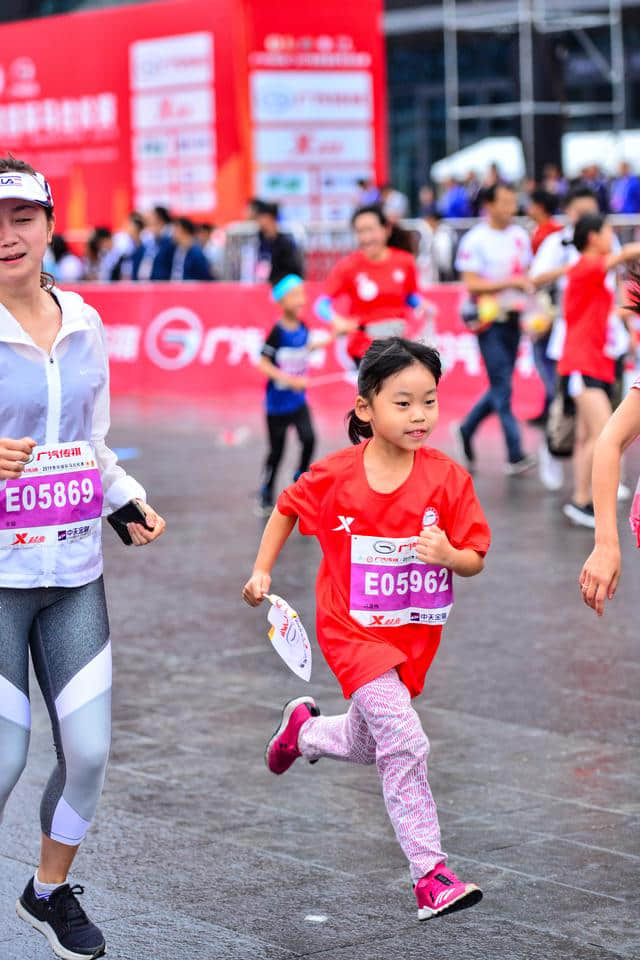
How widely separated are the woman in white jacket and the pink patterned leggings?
707 millimetres

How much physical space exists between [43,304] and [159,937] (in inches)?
62.2

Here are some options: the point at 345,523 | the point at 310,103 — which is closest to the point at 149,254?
the point at 310,103

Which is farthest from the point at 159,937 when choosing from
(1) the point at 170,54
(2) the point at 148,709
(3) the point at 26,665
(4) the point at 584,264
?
(1) the point at 170,54

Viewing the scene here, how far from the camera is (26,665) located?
4.35 meters

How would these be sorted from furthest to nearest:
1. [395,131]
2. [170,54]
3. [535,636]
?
[395,131] → [170,54] → [535,636]

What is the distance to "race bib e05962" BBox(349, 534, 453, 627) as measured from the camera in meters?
4.70

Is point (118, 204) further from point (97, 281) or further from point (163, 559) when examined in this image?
point (163, 559)

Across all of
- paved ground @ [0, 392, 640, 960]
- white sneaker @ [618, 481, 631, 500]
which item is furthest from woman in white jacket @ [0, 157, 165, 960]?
white sneaker @ [618, 481, 631, 500]

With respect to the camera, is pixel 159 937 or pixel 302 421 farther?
pixel 302 421

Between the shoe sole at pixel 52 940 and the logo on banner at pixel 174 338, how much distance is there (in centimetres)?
1627

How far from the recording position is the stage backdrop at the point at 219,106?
24484 mm

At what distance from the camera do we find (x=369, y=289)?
38.9 ft

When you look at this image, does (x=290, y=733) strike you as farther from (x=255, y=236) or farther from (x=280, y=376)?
(x=255, y=236)

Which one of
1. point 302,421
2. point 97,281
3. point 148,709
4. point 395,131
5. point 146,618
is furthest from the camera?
point 395,131
